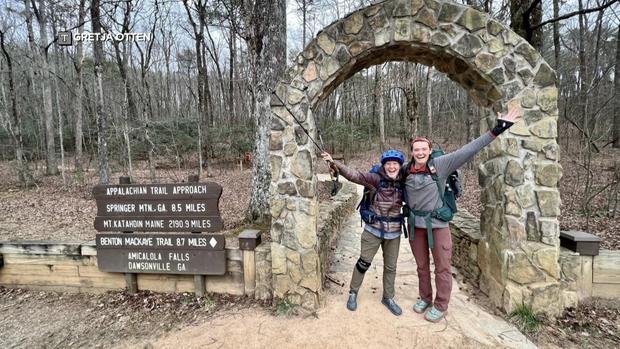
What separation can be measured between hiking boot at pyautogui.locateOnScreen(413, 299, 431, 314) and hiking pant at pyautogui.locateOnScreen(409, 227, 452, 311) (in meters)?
0.04

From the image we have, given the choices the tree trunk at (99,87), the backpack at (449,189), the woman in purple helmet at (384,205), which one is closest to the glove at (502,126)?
the backpack at (449,189)

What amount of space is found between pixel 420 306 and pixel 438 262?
608 millimetres

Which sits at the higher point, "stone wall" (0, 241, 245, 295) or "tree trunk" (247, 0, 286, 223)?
"tree trunk" (247, 0, 286, 223)

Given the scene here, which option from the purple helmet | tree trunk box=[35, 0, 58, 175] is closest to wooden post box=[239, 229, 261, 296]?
the purple helmet

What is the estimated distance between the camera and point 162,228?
382cm

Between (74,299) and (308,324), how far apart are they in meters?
3.30

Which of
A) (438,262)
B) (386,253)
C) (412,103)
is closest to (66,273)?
(386,253)

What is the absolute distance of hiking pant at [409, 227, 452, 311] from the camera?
3.12 metres

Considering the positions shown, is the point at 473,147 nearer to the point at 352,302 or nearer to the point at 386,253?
the point at 386,253

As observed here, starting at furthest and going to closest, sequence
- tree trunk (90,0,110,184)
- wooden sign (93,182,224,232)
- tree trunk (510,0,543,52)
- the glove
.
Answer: tree trunk (90,0,110,184) < tree trunk (510,0,543,52) < wooden sign (93,182,224,232) < the glove

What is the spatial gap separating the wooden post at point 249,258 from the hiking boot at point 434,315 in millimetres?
2038

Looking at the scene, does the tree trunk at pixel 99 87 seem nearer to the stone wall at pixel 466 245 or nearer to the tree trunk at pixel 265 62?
the tree trunk at pixel 265 62

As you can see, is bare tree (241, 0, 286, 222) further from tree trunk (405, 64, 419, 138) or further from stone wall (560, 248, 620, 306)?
tree trunk (405, 64, 419, 138)

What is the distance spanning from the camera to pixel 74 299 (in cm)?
411
